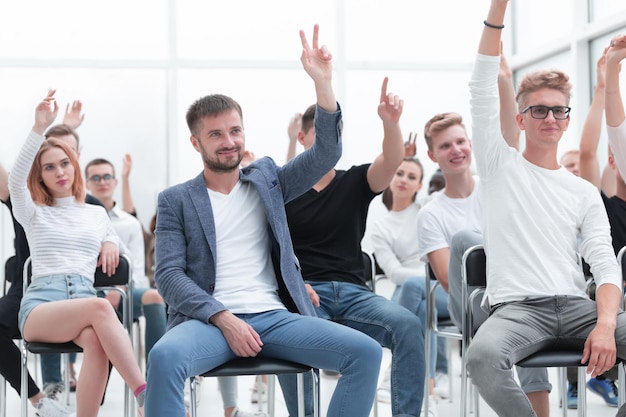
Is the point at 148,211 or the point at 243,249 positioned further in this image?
the point at 148,211

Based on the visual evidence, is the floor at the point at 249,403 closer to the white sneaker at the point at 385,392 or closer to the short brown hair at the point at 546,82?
the white sneaker at the point at 385,392

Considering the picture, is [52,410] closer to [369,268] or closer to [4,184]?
[4,184]

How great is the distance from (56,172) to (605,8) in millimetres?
4086

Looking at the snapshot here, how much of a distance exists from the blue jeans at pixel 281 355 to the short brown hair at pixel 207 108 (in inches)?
27.4

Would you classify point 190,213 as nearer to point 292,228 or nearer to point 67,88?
point 292,228

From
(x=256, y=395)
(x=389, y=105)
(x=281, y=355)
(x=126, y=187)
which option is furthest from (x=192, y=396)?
(x=126, y=187)

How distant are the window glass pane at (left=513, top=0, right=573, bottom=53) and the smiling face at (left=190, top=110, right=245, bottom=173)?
4.19 metres

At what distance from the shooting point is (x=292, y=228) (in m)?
3.39

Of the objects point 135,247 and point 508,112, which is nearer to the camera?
point 508,112

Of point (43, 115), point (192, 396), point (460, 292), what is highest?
point (43, 115)

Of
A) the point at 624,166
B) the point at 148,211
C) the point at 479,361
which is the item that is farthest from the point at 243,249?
the point at 148,211

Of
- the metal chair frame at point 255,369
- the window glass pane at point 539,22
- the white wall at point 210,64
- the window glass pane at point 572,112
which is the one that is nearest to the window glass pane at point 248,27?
the white wall at point 210,64

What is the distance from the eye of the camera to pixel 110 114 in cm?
696

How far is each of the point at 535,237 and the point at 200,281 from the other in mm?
1109
